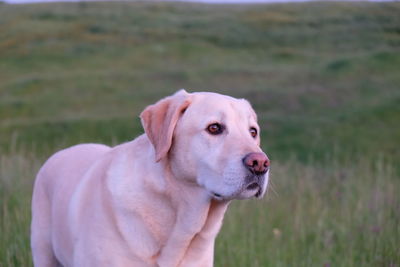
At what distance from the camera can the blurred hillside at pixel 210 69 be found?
1507 centimetres

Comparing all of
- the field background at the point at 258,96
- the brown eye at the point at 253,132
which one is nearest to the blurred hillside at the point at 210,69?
the field background at the point at 258,96

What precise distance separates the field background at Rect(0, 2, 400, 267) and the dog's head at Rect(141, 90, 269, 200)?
5.82ft

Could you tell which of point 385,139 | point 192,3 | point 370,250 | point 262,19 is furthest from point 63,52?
point 370,250

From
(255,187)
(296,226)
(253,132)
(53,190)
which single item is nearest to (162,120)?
(253,132)

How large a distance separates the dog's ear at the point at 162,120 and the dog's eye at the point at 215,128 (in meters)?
0.17

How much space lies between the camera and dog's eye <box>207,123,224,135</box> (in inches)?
129

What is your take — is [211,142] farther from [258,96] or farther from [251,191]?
[258,96]

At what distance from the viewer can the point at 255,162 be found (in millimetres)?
3059

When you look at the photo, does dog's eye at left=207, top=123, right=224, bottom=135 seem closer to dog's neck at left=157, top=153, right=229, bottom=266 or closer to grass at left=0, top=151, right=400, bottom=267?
dog's neck at left=157, top=153, right=229, bottom=266

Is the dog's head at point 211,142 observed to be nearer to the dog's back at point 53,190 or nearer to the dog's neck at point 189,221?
the dog's neck at point 189,221

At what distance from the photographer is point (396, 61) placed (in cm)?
2214

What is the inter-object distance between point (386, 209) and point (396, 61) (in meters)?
17.0

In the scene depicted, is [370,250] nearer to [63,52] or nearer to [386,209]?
[386,209]

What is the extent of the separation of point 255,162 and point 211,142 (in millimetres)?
268
